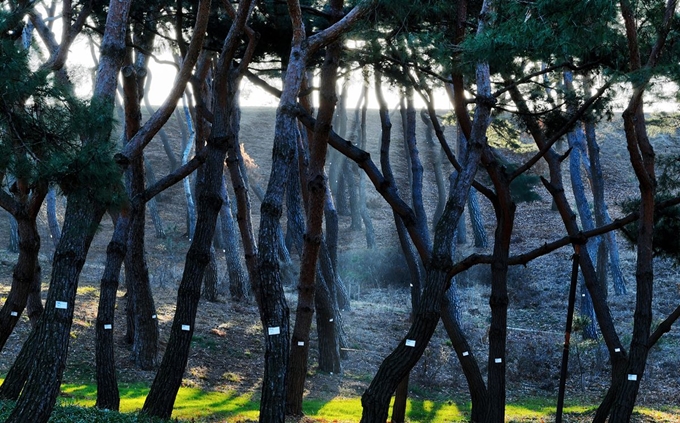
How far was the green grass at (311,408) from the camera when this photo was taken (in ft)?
37.8

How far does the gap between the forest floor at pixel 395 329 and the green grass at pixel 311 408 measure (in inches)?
18.3

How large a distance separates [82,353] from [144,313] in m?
1.36

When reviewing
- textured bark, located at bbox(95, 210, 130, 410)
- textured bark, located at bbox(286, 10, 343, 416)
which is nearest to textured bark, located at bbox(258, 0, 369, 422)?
textured bark, located at bbox(286, 10, 343, 416)

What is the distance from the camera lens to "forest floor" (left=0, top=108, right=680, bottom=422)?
15516 mm

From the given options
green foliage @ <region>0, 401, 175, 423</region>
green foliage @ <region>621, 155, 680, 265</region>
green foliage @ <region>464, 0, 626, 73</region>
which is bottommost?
green foliage @ <region>0, 401, 175, 423</region>

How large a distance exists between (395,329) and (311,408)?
27.5 feet

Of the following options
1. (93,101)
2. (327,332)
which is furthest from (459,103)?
(327,332)

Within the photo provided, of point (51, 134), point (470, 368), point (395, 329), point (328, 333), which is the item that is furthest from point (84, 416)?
point (395, 329)

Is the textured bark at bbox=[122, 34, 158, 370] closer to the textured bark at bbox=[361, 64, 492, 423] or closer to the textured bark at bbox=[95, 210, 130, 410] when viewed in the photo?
the textured bark at bbox=[95, 210, 130, 410]

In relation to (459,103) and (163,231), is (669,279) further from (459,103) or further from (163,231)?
(163,231)

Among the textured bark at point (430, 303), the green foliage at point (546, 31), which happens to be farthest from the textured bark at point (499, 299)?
the green foliage at point (546, 31)

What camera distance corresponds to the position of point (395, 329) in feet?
70.0

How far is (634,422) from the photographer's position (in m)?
12.8

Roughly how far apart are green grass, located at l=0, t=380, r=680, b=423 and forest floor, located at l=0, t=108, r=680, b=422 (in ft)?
1.53
